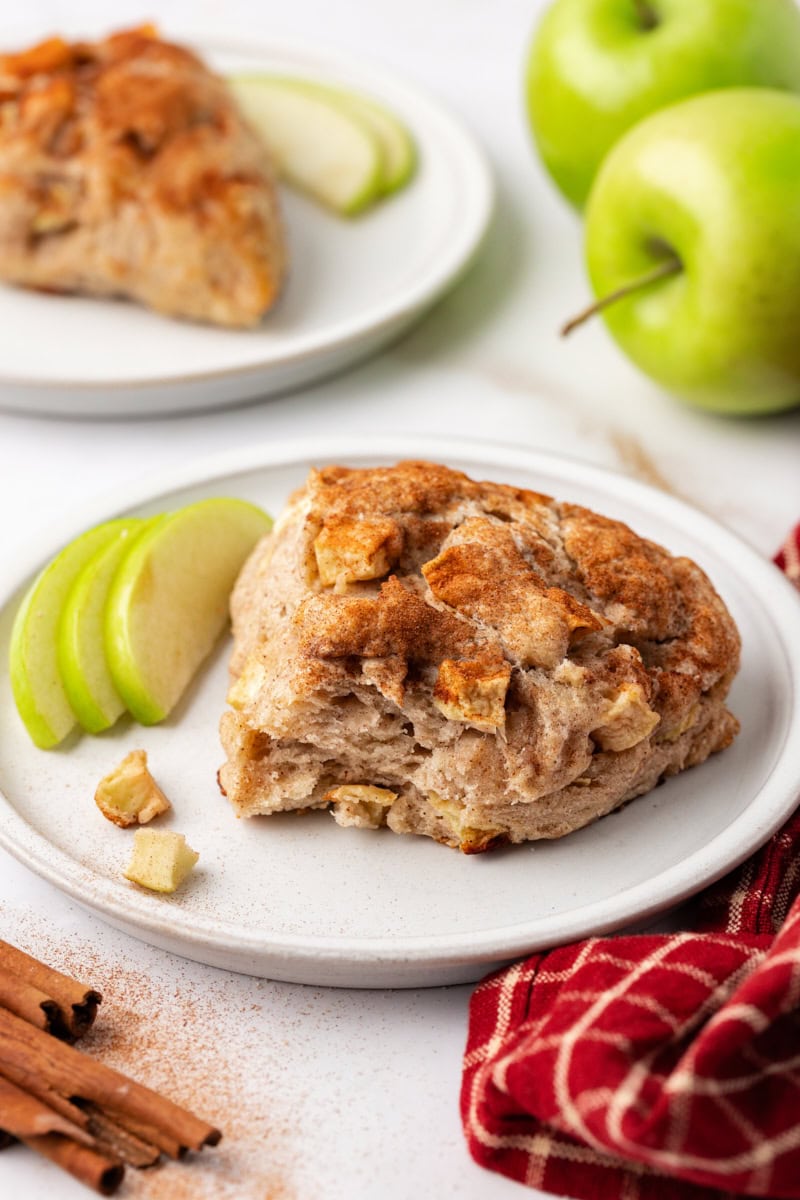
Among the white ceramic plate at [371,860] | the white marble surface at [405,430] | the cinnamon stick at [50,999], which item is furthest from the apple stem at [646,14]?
the cinnamon stick at [50,999]

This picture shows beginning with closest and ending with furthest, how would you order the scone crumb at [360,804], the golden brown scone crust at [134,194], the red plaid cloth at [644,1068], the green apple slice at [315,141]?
the red plaid cloth at [644,1068], the scone crumb at [360,804], the golden brown scone crust at [134,194], the green apple slice at [315,141]

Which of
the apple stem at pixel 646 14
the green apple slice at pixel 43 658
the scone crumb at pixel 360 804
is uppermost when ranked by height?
the green apple slice at pixel 43 658

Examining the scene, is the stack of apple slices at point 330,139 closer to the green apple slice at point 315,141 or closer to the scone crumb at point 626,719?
the green apple slice at point 315,141

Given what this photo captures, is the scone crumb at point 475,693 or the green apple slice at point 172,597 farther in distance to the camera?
the green apple slice at point 172,597

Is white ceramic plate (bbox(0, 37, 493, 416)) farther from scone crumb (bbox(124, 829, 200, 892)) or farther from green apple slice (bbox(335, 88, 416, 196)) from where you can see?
scone crumb (bbox(124, 829, 200, 892))

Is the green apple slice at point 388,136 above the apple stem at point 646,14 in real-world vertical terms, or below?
below
